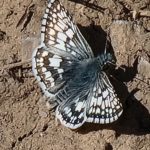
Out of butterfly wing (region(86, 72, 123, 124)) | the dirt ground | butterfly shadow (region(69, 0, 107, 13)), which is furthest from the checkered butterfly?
butterfly shadow (region(69, 0, 107, 13))

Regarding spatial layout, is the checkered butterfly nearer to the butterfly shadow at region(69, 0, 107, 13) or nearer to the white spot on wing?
the white spot on wing

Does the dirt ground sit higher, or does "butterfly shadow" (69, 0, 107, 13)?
"butterfly shadow" (69, 0, 107, 13)

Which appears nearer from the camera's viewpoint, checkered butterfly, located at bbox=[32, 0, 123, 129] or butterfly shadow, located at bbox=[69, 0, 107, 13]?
A: checkered butterfly, located at bbox=[32, 0, 123, 129]

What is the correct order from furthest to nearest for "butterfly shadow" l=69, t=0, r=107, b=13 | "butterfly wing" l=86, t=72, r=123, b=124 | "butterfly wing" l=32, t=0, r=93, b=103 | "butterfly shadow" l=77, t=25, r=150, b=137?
"butterfly shadow" l=69, t=0, r=107, b=13
"butterfly shadow" l=77, t=25, r=150, b=137
"butterfly wing" l=32, t=0, r=93, b=103
"butterfly wing" l=86, t=72, r=123, b=124

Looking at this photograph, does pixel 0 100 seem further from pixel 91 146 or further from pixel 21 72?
pixel 91 146

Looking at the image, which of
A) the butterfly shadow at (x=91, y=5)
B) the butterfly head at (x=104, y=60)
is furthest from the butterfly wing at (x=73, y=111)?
the butterfly shadow at (x=91, y=5)

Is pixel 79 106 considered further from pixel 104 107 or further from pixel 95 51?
pixel 95 51

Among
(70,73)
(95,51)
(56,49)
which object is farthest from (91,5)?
(70,73)
